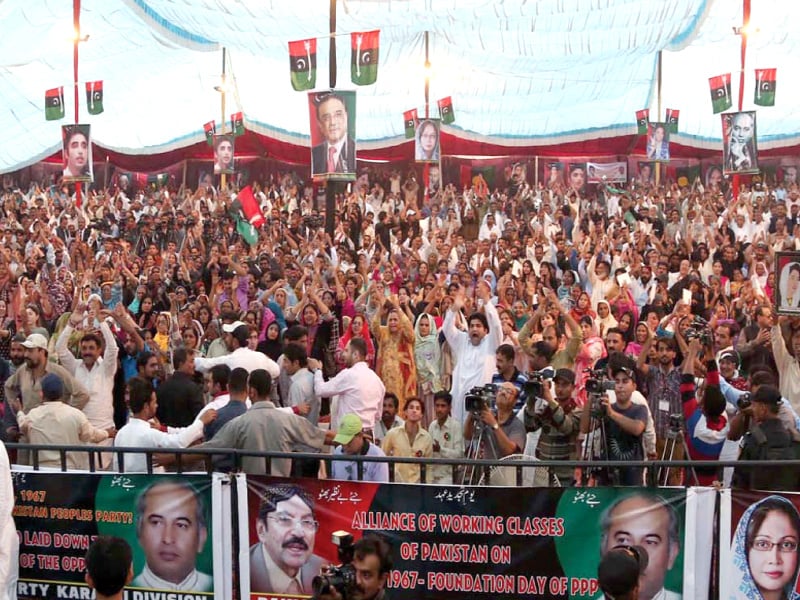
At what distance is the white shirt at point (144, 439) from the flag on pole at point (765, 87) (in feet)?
79.4

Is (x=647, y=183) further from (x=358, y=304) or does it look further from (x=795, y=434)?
(x=795, y=434)

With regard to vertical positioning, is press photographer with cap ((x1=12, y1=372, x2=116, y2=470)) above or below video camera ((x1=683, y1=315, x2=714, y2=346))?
below

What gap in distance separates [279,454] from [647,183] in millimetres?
33047

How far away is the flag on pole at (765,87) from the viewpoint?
29.4 m

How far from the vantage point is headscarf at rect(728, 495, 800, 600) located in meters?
6.50

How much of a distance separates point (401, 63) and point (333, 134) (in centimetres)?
2277

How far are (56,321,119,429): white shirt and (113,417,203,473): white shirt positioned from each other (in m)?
2.39

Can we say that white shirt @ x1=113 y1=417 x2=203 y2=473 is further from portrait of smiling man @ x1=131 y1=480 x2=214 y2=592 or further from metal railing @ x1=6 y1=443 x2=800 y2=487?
portrait of smiling man @ x1=131 y1=480 x2=214 y2=592

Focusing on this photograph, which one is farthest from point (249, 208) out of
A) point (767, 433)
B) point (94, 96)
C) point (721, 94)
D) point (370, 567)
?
point (94, 96)

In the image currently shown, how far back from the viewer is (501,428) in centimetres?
817

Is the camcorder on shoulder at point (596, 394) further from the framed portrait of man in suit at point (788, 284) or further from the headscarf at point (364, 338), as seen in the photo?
the headscarf at point (364, 338)

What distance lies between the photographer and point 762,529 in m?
6.52

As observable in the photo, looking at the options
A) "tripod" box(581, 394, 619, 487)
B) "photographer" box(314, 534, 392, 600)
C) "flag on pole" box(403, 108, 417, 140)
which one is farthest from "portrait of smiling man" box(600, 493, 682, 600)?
"flag on pole" box(403, 108, 417, 140)

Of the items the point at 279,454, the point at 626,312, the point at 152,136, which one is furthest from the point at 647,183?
the point at 279,454
